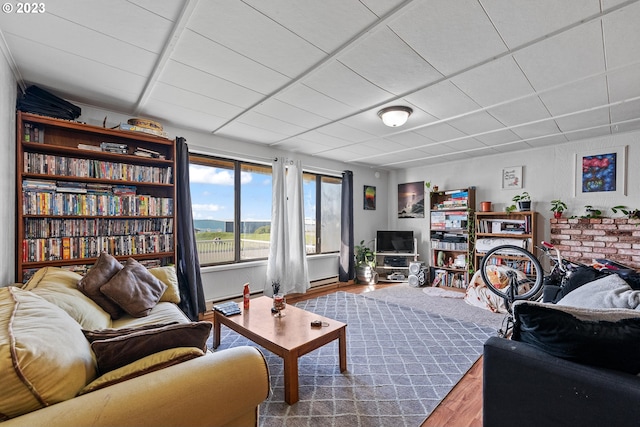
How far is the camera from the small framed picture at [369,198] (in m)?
5.84

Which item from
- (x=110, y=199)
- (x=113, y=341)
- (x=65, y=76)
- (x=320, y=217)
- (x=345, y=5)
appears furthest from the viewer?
(x=320, y=217)

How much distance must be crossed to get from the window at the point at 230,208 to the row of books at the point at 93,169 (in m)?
0.69

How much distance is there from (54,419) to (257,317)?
5.76 ft

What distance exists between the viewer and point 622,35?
1.68m

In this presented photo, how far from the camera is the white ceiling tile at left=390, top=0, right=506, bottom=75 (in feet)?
4.88

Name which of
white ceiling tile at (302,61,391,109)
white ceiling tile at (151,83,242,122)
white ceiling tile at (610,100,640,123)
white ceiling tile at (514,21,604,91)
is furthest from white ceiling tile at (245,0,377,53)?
white ceiling tile at (610,100,640,123)

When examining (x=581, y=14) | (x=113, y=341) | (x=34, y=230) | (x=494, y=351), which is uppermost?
(x=581, y=14)

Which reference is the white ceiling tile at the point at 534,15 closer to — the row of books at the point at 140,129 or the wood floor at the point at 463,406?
the wood floor at the point at 463,406

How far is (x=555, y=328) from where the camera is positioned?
1.19 metres

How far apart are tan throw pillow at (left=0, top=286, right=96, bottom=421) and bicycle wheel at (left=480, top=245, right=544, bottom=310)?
3766 millimetres

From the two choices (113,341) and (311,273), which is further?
(311,273)

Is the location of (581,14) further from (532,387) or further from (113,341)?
(113,341)

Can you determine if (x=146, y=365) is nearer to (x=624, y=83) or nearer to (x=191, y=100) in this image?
(x=191, y=100)

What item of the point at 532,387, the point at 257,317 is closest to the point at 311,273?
the point at 257,317
